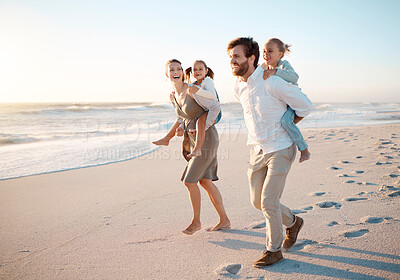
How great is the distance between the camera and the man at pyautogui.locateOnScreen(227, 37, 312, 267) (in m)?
2.63

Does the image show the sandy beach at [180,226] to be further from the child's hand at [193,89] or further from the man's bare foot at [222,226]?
the child's hand at [193,89]

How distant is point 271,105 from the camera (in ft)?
8.72

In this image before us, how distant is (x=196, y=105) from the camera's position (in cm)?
346

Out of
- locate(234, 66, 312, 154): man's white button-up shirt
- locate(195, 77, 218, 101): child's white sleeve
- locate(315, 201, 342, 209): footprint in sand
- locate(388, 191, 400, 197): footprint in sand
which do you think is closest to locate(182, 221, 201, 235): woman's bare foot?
locate(234, 66, 312, 154): man's white button-up shirt

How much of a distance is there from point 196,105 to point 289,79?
44.3 inches

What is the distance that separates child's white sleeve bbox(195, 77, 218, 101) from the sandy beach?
1487 mm

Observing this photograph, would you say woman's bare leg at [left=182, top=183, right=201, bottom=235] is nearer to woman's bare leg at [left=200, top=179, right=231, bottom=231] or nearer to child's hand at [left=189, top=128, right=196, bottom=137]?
woman's bare leg at [left=200, top=179, right=231, bottom=231]

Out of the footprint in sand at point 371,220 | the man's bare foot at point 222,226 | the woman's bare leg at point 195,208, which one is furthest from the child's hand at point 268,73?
the footprint in sand at point 371,220

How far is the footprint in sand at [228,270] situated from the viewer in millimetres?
2604

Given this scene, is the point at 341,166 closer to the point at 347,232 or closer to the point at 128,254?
the point at 347,232

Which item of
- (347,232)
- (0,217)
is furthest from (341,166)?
(0,217)

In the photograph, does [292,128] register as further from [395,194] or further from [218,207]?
[395,194]

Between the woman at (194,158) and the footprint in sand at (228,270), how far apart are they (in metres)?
0.77

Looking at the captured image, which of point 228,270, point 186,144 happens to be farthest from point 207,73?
point 228,270
